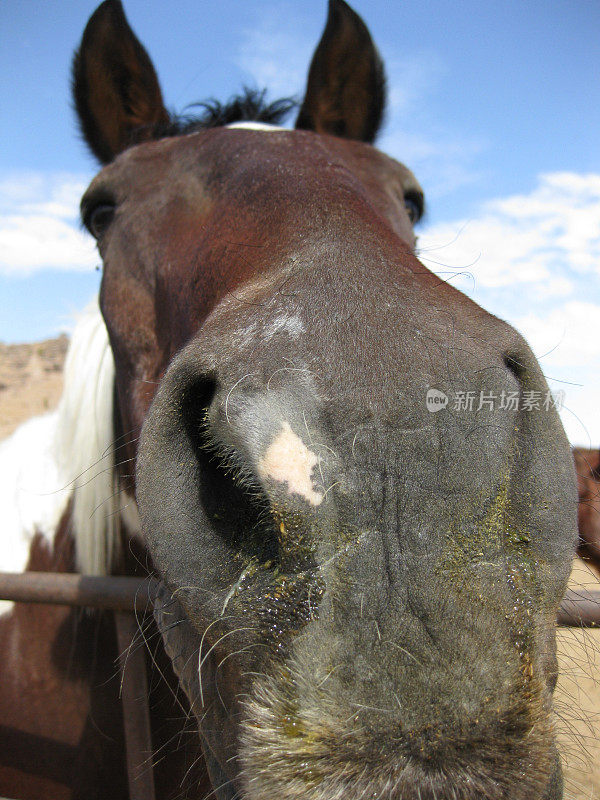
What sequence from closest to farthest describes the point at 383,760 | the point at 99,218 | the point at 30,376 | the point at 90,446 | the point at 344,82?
the point at 383,760 → the point at 99,218 → the point at 90,446 → the point at 344,82 → the point at 30,376

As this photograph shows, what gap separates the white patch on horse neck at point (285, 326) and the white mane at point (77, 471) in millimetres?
1308

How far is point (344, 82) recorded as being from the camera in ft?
9.34

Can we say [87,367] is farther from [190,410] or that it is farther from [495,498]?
[495,498]

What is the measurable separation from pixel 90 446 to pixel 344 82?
2.22 metres

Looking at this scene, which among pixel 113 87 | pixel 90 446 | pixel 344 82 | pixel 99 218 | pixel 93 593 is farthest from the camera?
pixel 344 82

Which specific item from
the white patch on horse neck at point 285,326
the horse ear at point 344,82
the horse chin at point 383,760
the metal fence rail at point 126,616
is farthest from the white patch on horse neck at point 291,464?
the horse ear at point 344,82

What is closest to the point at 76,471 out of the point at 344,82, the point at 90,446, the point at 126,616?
the point at 90,446

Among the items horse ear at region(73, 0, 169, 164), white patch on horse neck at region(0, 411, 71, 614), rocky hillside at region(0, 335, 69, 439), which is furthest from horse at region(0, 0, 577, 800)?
rocky hillside at region(0, 335, 69, 439)

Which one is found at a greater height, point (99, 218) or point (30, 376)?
point (30, 376)

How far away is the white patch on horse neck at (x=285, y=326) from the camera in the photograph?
3.13 feet

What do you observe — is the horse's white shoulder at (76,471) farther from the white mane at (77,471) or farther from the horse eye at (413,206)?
the horse eye at (413,206)

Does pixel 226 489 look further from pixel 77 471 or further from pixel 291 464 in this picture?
pixel 77 471

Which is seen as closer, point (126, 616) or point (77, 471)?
point (126, 616)

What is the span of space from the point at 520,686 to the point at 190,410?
699mm
